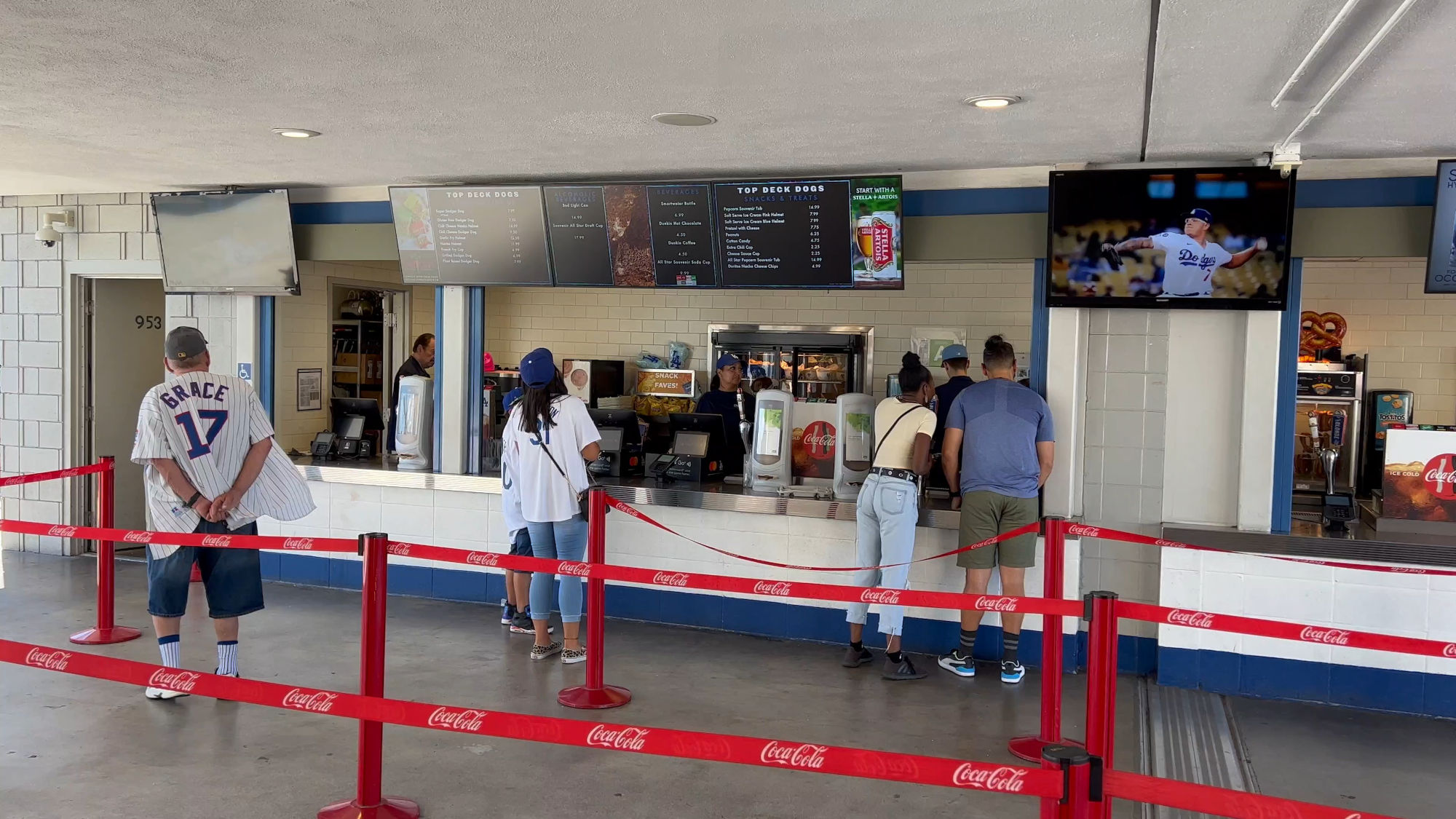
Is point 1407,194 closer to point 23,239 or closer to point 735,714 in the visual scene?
point 735,714

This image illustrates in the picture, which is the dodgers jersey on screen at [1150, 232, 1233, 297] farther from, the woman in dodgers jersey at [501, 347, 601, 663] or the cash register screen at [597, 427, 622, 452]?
the cash register screen at [597, 427, 622, 452]

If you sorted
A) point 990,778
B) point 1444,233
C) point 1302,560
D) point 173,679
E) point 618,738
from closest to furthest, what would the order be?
1. point 990,778
2. point 618,738
3. point 173,679
4. point 1444,233
5. point 1302,560

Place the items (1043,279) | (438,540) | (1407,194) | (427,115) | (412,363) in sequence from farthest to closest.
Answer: (412,363) → (438,540) → (1043,279) → (1407,194) → (427,115)

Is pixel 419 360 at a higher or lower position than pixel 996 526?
higher

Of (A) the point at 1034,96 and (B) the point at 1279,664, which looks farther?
(B) the point at 1279,664

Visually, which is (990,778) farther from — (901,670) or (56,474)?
(56,474)

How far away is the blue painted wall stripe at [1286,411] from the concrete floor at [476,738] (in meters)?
1.07

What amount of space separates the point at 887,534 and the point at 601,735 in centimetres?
278

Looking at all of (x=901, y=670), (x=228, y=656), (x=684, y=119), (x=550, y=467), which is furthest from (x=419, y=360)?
(x=901, y=670)

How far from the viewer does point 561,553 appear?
16.3ft

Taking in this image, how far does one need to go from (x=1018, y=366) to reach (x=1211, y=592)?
4161 millimetres

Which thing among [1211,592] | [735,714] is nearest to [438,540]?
[735,714]

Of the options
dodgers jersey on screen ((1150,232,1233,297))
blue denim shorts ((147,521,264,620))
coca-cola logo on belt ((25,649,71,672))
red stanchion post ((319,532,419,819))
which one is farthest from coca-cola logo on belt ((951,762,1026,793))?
dodgers jersey on screen ((1150,232,1233,297))

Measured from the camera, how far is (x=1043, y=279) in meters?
5.30
